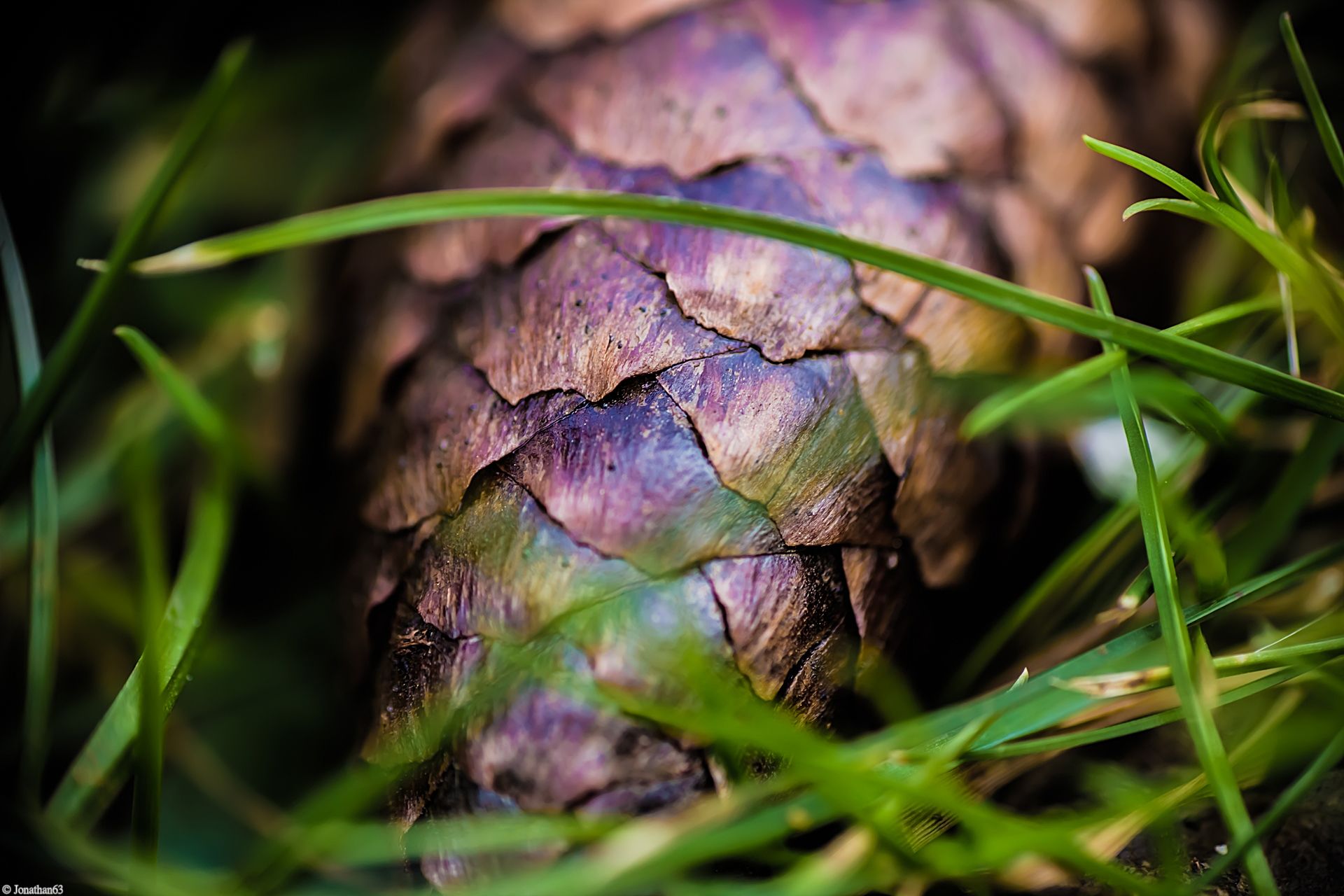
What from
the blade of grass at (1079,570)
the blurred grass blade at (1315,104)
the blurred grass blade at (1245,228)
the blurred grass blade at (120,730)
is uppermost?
the blurred grass blade at (1315,104)

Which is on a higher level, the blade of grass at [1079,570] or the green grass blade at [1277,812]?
the blade of grass at [1079,570]

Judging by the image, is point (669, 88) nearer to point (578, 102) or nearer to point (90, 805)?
point (578, 102)

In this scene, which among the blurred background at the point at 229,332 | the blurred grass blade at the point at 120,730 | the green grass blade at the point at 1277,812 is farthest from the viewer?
the blurred background at the point at 229,332

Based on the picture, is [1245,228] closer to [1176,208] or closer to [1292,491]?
[1176,208]

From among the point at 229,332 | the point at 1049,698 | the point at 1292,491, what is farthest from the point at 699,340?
the point at 229,332

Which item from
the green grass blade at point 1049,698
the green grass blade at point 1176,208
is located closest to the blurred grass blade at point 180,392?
the green grass blade at point 1049,698

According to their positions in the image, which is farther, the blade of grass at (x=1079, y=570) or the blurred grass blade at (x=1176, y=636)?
the blade of grass at (x=1079, y=570)

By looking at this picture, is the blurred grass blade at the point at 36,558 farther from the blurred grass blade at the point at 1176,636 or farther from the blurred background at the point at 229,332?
the blurred grass blade at the point at 1176,636
